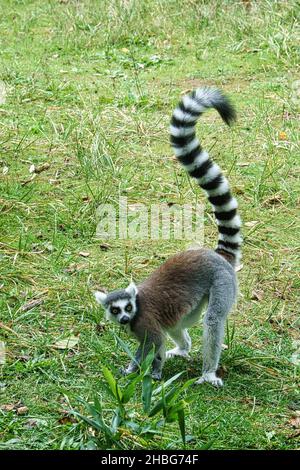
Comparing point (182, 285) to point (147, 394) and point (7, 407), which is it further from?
point (7, 407)

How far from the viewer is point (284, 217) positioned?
24.0ft

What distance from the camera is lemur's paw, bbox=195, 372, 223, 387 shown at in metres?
5.06

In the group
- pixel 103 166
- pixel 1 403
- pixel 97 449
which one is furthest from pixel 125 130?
pixel 97 449

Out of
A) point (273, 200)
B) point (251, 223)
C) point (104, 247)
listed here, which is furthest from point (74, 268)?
point (273, 200)

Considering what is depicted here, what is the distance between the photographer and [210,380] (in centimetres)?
507

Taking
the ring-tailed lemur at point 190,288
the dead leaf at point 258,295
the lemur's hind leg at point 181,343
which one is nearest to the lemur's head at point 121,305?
the ring-tailed lemur at point 190,288

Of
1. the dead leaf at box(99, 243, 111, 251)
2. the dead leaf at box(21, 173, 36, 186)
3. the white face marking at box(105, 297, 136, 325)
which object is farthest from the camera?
the dead leaf at box(21, 173, 36, 186)

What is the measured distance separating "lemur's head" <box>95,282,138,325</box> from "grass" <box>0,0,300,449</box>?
0.35 meters

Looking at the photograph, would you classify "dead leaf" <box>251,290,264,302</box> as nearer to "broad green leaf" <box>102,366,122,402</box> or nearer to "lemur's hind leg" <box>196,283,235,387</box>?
"lemur's hind leg" <box>196,283,235,387</box>

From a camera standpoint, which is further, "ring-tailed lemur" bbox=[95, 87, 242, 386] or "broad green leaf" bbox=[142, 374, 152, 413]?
"ring-tailed lemur" bbox=[95, 87, 242, 386]

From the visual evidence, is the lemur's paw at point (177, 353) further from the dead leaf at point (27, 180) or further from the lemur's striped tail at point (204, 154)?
the dead leaf at point (27, 180)

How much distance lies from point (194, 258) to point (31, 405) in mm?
1303

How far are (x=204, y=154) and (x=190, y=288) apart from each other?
832 millimetres

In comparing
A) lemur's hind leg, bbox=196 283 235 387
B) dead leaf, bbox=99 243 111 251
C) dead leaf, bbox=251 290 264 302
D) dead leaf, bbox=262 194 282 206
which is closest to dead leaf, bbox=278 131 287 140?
dead leaf, bbox=262 194 282 206
